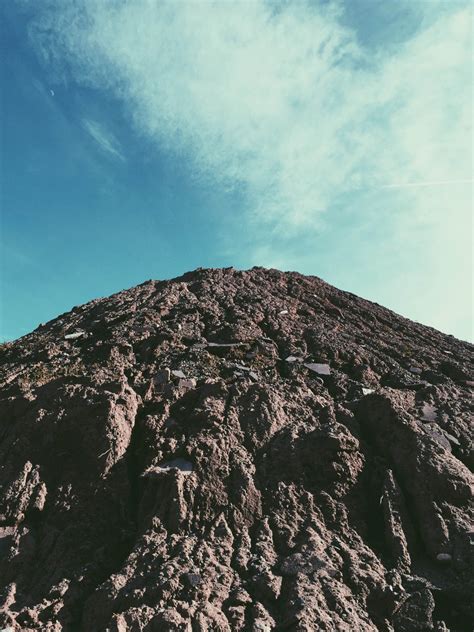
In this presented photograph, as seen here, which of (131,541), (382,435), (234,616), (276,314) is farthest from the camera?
(276,314)

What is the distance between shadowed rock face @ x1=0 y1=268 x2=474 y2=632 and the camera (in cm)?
496

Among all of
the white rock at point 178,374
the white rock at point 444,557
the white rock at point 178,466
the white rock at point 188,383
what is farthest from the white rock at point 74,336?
the white rock at point 444,557

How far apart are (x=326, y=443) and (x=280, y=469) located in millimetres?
791

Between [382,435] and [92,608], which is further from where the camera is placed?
[382,435]

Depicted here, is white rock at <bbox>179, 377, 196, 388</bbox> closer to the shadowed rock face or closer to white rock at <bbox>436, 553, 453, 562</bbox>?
the shadowed rock face

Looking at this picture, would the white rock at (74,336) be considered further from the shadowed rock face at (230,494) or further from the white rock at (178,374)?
the white rock at (178,374)

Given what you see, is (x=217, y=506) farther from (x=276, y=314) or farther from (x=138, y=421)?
(x=276, y=314)

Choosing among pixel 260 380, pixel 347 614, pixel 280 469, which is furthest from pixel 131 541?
pixel 260 380

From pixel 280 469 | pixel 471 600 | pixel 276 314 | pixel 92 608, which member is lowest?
pixel 92 608

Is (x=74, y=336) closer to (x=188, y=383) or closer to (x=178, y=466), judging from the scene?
(x=188, y=383)

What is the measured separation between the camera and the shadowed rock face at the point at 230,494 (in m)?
4.96

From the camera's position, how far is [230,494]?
20.4 feet

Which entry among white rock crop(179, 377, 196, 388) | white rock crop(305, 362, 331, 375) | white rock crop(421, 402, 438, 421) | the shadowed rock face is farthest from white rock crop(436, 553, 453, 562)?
white rock crop(179, 377, 196, 388)

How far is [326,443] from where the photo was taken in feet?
22.3
